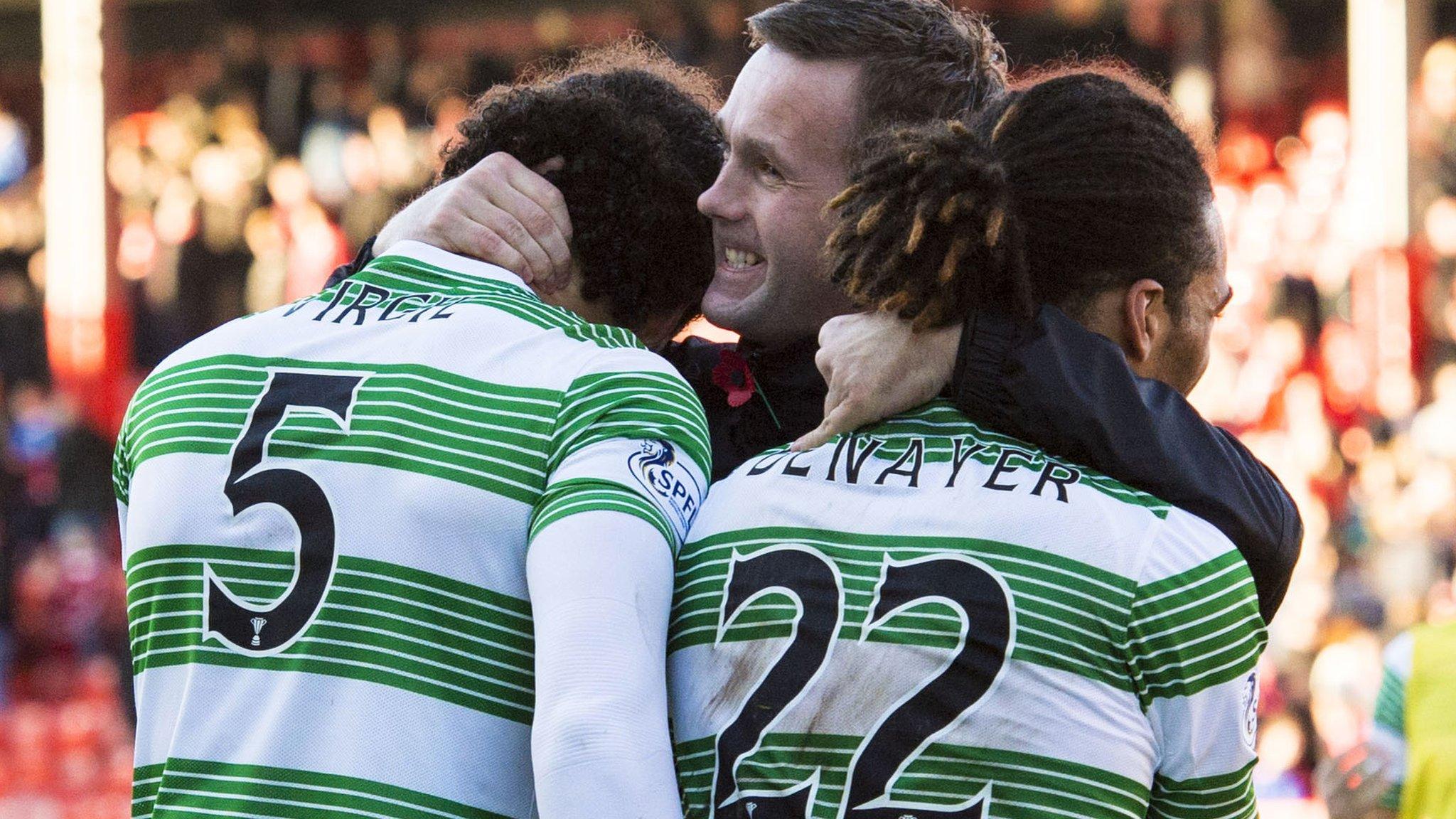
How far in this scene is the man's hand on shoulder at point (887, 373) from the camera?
1441 mm

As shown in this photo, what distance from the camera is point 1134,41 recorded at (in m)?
11.1

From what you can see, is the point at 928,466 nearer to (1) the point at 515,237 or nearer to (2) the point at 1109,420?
(2) the point at 1109,420

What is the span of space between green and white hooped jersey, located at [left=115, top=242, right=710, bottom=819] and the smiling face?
515mm

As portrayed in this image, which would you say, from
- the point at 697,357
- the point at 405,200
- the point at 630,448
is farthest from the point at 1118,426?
the point at 405,200

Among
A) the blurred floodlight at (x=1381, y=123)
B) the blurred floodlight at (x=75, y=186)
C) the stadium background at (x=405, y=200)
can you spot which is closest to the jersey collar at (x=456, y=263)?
the stadium background at (x=405, y=200)

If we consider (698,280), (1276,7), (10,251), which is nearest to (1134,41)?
(1276,7)

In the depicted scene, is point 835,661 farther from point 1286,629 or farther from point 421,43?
point 421,43

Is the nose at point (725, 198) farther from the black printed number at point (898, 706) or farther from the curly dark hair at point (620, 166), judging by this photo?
the black printed number at point (898, 706)

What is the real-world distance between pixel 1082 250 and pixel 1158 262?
0.26 feet

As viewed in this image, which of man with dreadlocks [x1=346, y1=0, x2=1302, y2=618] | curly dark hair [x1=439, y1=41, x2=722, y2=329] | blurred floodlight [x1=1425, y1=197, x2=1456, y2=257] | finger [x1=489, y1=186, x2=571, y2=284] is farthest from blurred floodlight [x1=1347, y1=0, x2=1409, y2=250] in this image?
finger [x1=489, y1=186, x2=571, y2=284]

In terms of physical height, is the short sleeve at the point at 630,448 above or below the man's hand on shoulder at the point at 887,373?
below

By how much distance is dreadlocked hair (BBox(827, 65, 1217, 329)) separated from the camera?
1.41 metres

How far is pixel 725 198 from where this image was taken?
1.92m

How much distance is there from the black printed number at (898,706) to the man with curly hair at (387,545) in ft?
0.28
